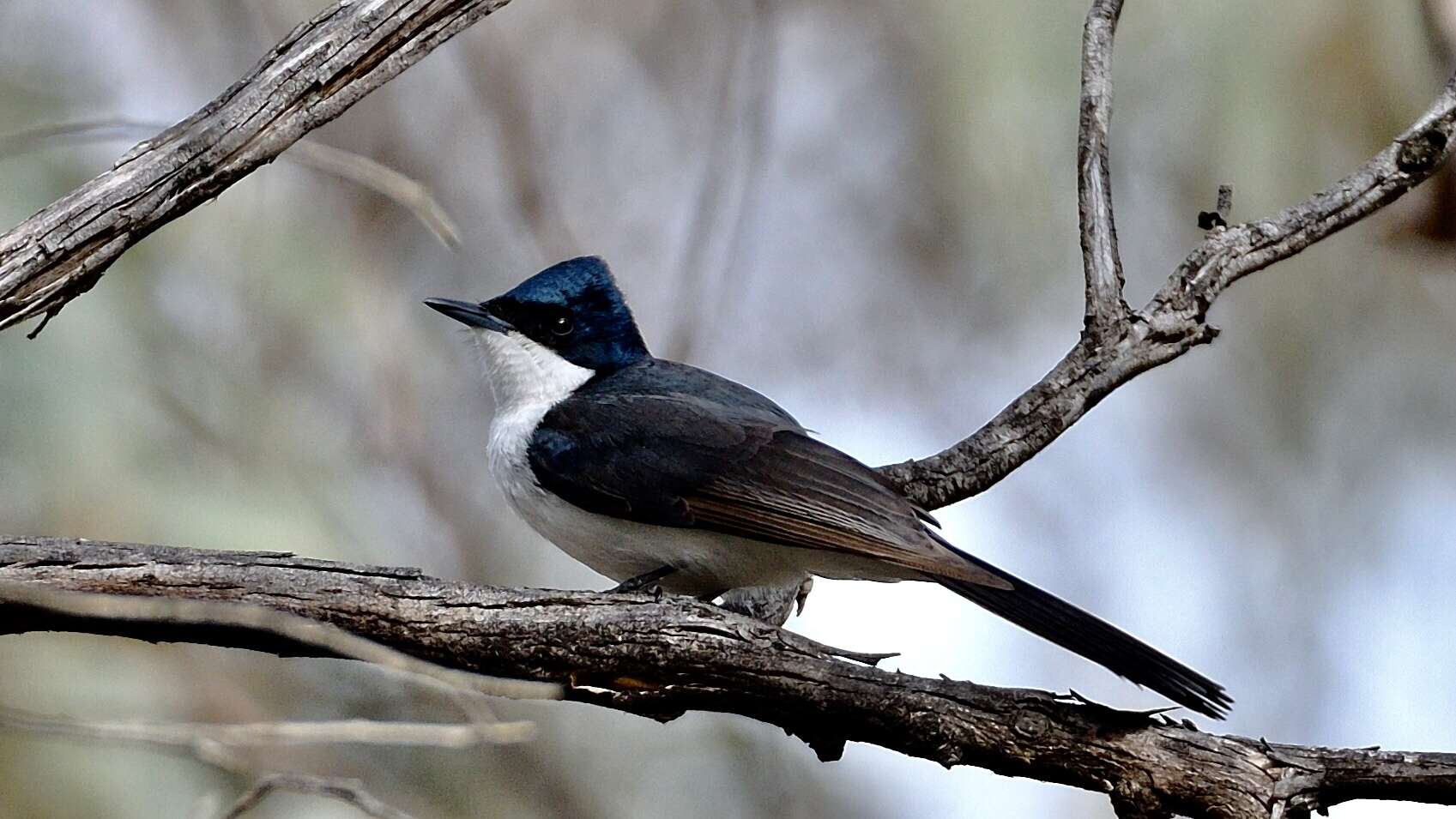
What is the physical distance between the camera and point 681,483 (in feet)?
12.6

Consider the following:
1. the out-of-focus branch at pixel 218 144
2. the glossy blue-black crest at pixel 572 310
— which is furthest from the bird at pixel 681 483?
the out-of-focus branch at pixel 218 144

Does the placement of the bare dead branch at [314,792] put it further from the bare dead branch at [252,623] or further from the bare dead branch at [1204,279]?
A: the bare dead branch at [1204,279]

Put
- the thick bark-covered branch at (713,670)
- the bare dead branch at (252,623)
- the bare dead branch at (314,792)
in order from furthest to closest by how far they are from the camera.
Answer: the thick bark-covered branch at (713,670), the bare dead branch at (314,792), the bare dead branch at (252,623)

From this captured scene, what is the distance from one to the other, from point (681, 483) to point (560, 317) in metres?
0.92

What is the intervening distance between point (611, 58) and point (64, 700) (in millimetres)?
4273

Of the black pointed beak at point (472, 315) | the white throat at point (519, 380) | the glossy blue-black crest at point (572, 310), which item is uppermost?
the glossy blue-black crest at point (572, 310)

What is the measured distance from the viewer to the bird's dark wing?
11.6ft

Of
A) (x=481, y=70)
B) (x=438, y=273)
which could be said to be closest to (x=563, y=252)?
(x=438, y=273)

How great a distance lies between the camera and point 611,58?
7727mm

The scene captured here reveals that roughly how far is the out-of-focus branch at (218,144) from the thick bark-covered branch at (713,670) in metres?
0.55

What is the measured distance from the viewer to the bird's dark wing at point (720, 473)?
3.53m

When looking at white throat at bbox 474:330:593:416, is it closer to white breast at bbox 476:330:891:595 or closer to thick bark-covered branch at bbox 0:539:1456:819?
white breast at bbox 476:330:891:595

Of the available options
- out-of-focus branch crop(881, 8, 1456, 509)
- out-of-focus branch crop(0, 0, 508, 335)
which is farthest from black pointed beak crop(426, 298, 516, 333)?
out-of-focus branch crop(881, 8, 1456, 509)

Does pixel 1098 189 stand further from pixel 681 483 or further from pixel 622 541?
pixel 622 541
